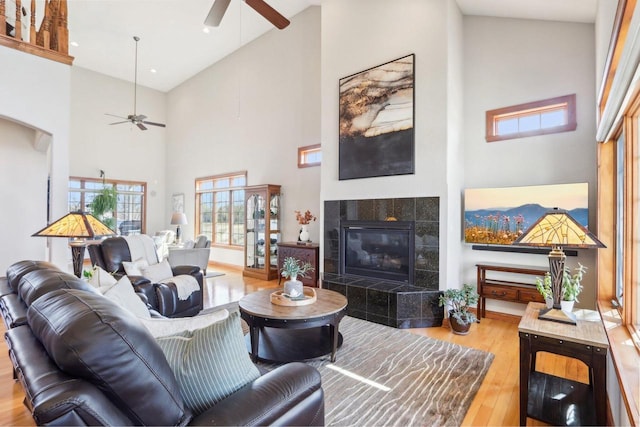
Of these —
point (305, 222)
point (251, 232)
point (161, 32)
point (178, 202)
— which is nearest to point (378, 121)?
point (305, 222)

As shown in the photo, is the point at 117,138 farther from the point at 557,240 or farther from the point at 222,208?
the point at 557,240

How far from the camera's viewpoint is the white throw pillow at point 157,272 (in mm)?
3758

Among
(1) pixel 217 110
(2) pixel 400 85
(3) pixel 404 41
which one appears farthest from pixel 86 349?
(1) pixel 217 110

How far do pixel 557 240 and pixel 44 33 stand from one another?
19.1 feet

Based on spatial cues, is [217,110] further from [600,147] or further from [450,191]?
[600,147]

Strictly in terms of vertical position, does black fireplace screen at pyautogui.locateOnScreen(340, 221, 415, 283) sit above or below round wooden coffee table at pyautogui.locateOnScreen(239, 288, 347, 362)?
above

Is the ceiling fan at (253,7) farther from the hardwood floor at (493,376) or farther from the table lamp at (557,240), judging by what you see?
the hardwood floor at (493,376)

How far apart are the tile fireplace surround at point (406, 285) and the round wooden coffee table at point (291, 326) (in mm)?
963

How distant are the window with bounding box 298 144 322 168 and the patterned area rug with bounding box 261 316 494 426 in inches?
137

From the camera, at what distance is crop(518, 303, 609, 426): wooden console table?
68.2 inches

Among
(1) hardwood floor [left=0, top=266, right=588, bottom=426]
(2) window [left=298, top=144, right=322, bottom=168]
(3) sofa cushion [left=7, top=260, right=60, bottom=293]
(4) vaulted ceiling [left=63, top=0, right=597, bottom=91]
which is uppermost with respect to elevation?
(4) vaulted ceiling [left=63, top=0, right=597, bottom=91]

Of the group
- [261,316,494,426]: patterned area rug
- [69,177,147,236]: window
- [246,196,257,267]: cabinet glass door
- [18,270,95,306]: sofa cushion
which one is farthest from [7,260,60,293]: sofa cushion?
[69,177,147,236]: window

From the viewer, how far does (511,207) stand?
3.80m

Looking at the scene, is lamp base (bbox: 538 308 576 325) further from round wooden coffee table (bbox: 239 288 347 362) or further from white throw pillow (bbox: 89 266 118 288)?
white throw pillow (bbox: 89 266 118 288)
